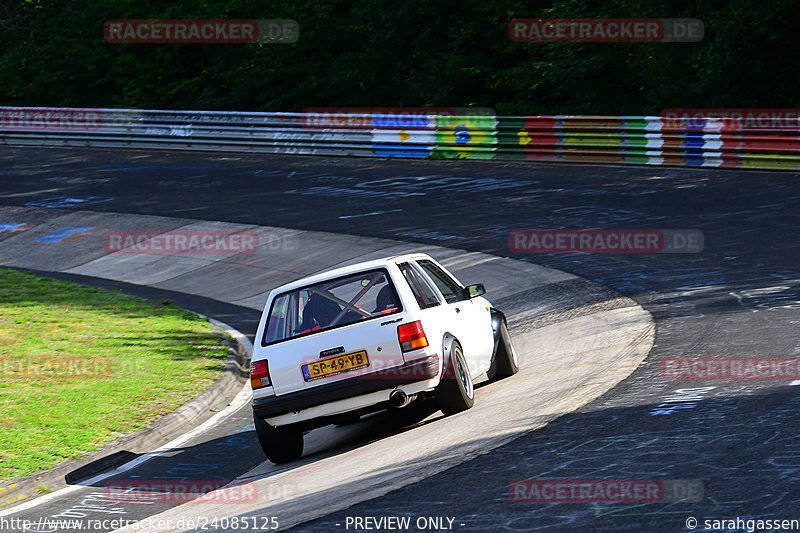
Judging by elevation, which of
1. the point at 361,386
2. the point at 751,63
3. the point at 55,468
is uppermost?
the point at 751,63

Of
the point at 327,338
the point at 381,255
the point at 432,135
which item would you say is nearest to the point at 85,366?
the point at 327,338

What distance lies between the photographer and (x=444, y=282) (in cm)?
1031

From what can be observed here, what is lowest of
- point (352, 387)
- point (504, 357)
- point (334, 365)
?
point (504, 357)

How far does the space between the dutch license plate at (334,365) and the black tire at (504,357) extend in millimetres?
2394

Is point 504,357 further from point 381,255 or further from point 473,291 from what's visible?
point 381,255

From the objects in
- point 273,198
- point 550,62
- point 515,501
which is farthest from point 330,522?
point 550,62

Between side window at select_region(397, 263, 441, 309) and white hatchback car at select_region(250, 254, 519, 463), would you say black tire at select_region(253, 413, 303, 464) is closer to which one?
white hatchback car at select_region(250, 254, 519, 463)

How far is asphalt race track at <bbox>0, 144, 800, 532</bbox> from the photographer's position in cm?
624

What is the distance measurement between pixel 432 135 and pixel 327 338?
64.9 feet

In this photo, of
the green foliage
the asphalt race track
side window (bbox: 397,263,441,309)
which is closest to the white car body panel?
side window (bbox: 397,263,441,309)

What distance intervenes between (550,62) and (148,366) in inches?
873

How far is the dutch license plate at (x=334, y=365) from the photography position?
8.56 meters

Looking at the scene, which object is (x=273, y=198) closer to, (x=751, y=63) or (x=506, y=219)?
(x=506, y=219)

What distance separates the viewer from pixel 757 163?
2153 cm
